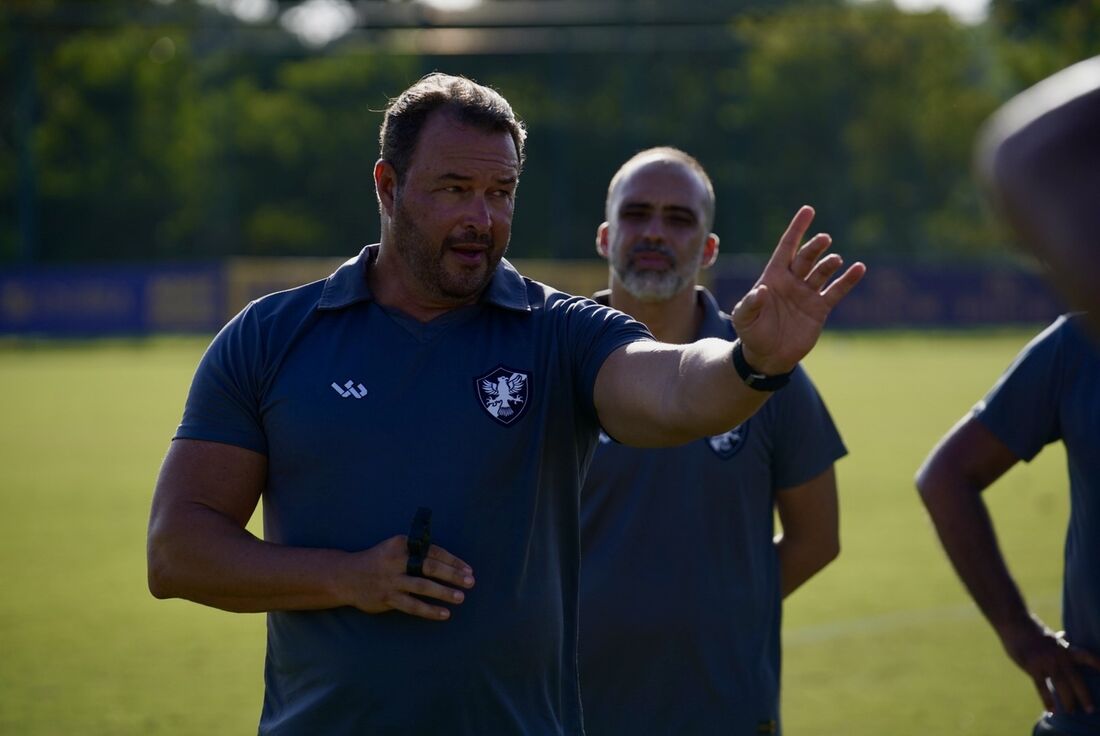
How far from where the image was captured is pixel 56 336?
126 feet

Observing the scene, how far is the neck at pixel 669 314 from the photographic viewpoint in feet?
17.9

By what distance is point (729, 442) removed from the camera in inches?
199

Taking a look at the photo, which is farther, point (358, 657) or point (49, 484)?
point (49, 484)

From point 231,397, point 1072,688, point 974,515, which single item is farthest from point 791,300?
point 974,515

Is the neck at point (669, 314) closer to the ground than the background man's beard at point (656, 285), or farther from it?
closer to the ground

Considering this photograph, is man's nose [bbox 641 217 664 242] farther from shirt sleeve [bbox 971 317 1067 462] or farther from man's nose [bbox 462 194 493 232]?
man's nose [bbox 462 194 493 232]

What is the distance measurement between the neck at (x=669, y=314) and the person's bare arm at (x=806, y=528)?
2.22ft

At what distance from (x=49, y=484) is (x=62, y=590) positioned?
18.7 feet

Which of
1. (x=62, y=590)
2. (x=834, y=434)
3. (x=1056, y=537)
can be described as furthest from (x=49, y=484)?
(x=834, y=434)

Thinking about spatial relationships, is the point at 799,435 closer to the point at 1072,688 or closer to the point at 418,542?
the point at 1072,688

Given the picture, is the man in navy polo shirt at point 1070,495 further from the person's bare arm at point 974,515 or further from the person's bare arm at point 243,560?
the person's bare arm at point 243,560

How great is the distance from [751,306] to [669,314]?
8.35 ft

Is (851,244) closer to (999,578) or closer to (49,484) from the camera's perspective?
(49,484)

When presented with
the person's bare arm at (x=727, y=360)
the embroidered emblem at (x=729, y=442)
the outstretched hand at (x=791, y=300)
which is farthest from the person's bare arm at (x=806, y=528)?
the outstretched hand at (x=791, y=300)
